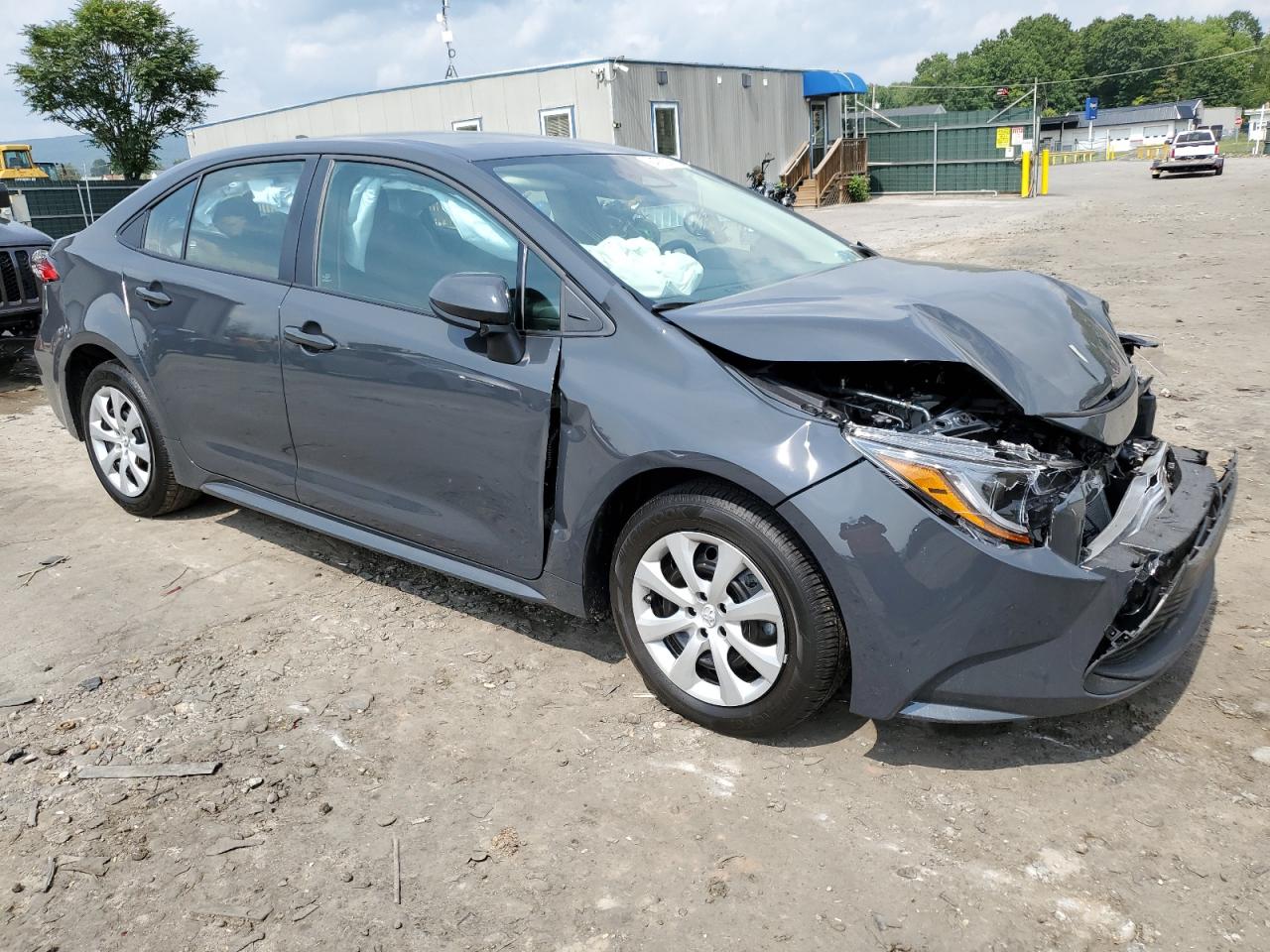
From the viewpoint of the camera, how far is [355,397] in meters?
3.57

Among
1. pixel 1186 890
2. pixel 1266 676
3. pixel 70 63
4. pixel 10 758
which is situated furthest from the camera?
pixel 70 63

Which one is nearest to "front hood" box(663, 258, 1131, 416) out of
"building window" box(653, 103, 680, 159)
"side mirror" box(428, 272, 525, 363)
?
"side mirror" box(428, 272, 525, 363)

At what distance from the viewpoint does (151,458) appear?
15.4 ft

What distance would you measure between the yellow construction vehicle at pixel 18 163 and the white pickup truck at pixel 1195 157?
42218mm

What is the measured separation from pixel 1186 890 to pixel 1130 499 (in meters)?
1.07

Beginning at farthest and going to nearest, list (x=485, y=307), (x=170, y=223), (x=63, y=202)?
(x=63, y=202) < (x=170, y=223) < (x=485, y=307)

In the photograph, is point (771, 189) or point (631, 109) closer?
point (771, 189)

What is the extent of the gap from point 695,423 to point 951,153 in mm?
32507

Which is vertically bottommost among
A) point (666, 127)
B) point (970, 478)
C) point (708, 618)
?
point (708, 618)

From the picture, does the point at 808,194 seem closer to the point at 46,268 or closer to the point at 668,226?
the point at 46,268

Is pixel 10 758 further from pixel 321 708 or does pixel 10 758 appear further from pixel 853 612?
pixel 853 612

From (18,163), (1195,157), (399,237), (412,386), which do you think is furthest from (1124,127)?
(412,386)

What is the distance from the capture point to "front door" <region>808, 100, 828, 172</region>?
33.1 metres

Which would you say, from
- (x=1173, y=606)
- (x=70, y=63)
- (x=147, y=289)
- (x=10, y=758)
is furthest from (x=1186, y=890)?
(x=70, y=63)
